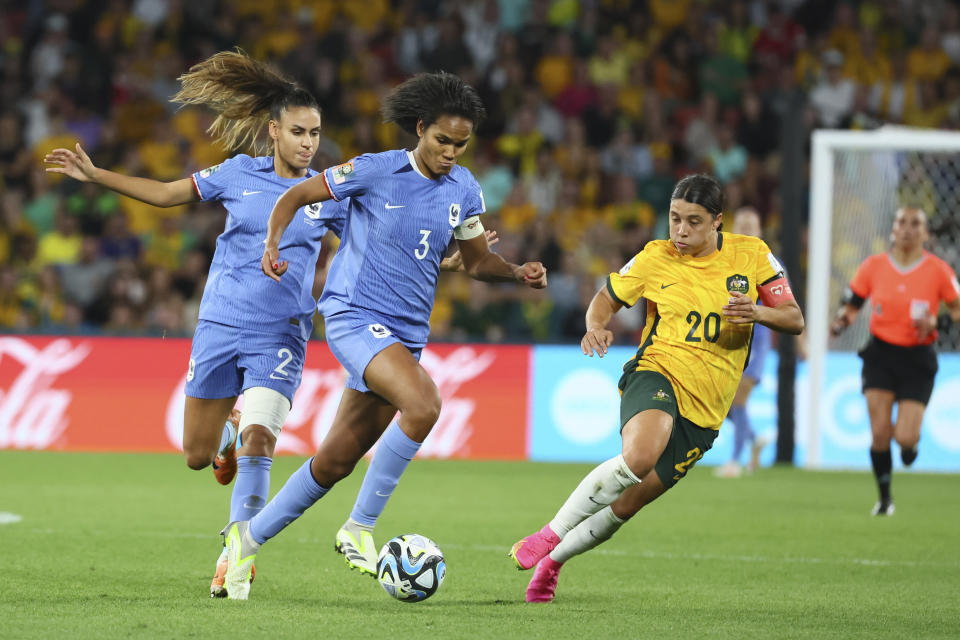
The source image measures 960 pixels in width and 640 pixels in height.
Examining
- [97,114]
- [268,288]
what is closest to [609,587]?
[268,288]

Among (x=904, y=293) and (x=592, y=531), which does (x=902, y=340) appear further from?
(x=592, y=531)

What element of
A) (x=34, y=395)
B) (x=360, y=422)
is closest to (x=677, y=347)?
(x=360, y=422)

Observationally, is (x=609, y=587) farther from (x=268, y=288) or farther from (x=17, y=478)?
(x=17, y=478)

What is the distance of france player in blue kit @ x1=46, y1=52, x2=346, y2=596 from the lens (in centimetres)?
619

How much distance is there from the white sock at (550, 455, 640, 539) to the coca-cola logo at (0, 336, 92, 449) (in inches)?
366

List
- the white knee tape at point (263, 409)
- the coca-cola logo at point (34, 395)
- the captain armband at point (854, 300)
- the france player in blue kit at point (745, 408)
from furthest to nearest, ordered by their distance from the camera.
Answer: the coca-cola logo at point (34, 395) → the france player in blue kit at point (745, 408) → the captain armband at point (854, 300) → the white knee tape at point (263, 409)

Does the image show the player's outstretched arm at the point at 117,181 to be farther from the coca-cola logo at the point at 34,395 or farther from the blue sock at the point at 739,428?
the coca-cola logo at the point at 34,395

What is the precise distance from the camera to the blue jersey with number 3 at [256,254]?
6.36 meters

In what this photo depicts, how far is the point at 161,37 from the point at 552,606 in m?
14.6

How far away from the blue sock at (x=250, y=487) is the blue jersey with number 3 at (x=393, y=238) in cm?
76

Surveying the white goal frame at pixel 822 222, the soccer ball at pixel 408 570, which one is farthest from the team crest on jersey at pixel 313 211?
the white goal frame at pixel 822 222

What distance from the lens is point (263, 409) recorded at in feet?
20.3

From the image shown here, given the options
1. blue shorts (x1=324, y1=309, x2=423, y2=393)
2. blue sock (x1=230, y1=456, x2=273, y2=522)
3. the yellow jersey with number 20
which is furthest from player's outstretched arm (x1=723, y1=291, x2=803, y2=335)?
blue sock (x1=230, y1=456, x2=273, y2=522)

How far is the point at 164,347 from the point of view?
1416cm
